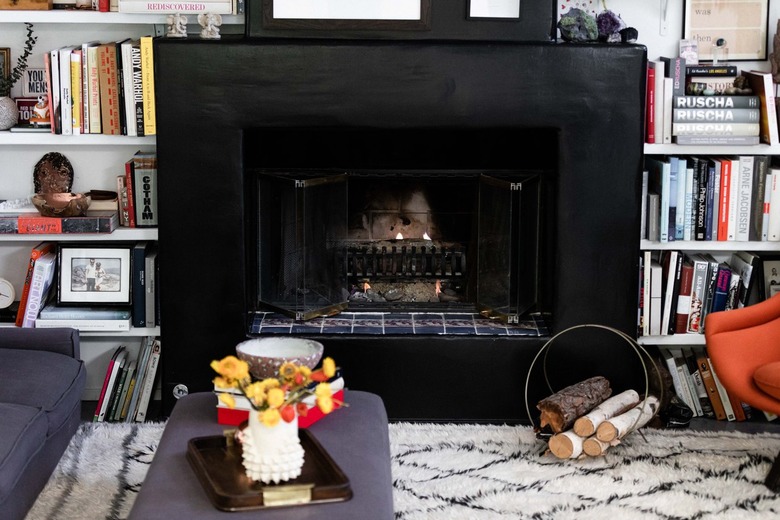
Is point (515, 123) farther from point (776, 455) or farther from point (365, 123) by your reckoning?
point (776, 455)

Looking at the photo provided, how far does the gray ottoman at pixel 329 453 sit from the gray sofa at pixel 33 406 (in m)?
0.38

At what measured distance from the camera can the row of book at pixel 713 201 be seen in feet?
12.1

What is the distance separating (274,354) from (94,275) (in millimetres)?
1319

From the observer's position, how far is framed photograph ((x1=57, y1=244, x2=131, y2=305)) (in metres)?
3.74

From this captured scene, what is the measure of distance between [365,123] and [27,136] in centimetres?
121

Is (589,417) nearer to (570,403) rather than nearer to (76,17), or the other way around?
(570,403)

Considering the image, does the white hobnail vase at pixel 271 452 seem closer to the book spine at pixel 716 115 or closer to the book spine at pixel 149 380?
the book spine at pixel 149 380

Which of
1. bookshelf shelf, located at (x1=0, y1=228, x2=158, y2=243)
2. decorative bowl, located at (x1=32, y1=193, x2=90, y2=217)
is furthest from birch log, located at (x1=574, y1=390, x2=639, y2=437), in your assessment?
decorative bowl, located at (x1=32, y1=193, x2=90, y2=217)

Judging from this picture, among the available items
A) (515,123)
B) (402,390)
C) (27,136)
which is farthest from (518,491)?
(27,136)

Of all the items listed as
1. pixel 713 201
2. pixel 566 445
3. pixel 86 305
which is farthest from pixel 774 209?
pixel 86 305

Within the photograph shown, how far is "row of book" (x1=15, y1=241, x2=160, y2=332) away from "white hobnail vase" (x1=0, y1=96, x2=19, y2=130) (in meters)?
0.46

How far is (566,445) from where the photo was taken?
330 centimetres

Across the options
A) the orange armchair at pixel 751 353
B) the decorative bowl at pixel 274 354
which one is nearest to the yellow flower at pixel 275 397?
the decorative bowl at pixel 274 354

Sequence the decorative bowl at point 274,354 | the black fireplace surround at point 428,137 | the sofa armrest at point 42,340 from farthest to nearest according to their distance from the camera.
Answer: the black fireplace surround at point 428,137 → the sofa armrest at point 42,340 → the decorative bowl at point 274,354
